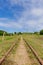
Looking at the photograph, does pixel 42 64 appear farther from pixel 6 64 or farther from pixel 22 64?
pixel 6 64

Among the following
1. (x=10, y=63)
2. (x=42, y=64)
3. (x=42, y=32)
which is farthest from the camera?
(x=42, y=32)

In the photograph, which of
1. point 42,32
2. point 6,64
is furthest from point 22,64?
point 42,32

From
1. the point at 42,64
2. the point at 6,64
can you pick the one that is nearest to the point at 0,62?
the point at 6,64

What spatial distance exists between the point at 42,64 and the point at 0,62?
226cm

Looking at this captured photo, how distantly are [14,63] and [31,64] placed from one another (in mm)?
946

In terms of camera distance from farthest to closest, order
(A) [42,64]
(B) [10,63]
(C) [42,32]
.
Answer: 1. (C) [42,32]
2. (B) [10,63]
3. (A) [42,64]

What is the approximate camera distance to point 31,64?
962 cm

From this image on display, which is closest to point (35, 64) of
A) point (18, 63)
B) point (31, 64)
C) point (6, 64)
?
point (31, 64)

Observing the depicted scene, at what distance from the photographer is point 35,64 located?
31.7ft

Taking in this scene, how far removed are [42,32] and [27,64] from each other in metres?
115

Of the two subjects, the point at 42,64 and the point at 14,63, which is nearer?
the point at 42,64

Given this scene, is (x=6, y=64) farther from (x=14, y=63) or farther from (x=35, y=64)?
(x=35, y=64)

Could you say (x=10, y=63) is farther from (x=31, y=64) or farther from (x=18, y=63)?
(x=31, y=64)

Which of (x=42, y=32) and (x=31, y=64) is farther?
(x=42, y=32)
